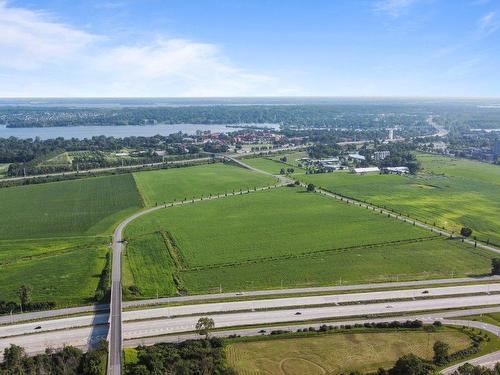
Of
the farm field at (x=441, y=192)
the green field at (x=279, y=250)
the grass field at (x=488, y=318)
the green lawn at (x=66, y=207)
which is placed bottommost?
the grass field at (x=488, y=318)

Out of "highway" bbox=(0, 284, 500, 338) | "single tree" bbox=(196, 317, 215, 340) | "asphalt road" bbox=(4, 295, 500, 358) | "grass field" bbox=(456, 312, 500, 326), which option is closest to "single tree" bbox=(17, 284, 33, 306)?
"highway" bbox=(0, 284, 500, 338)

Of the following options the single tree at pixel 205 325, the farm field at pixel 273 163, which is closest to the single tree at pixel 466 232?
the single tree at pixel 205 325

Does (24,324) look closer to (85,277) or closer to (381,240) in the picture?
(85,277)

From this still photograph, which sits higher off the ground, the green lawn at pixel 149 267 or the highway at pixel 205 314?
the green lawn at pixel 149 267

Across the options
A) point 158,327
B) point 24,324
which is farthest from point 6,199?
point 158,327

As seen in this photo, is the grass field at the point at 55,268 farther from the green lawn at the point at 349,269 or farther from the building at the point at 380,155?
the building at the point at 380,155
